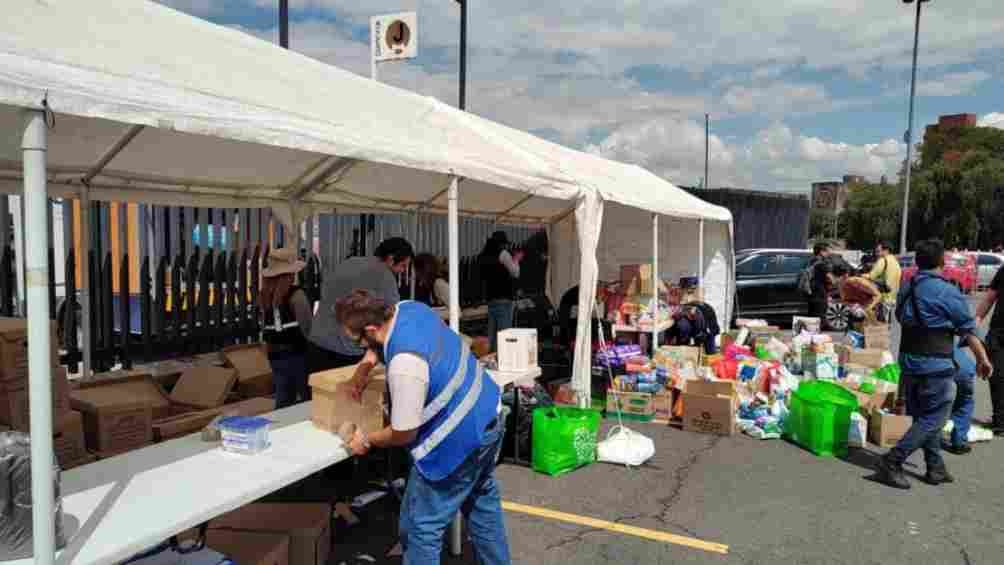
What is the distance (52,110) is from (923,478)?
5.78 metres

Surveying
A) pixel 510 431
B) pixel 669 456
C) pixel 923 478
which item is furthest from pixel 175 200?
pixel 923 478

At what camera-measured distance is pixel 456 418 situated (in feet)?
8.89

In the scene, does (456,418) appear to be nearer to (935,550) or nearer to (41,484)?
(41,484)

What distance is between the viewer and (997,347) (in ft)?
20.1

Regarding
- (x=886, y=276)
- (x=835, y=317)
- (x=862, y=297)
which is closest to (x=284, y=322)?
(x=862, y=297)

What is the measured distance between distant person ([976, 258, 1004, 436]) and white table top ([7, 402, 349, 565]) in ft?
19.5

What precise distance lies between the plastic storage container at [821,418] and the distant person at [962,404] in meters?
0.76

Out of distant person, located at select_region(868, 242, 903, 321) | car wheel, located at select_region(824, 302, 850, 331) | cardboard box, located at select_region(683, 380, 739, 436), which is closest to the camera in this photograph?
cardboard box, located at select_region(683, 380, 739, 436)

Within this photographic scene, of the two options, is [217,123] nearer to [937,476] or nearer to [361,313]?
[361,313]

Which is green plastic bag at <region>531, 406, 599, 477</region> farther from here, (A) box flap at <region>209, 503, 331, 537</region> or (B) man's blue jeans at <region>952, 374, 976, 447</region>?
(B) man's blue jeans at <region>952, 374, 976, 447</region>

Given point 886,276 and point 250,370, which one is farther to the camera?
point 886,276

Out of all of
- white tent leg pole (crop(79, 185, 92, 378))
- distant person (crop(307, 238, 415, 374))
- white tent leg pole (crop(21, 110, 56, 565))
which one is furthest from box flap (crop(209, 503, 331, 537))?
white tent leg pole (crop(79, 185, 92, 378))

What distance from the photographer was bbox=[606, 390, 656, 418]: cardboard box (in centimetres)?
679

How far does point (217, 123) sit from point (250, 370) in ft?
11.0
